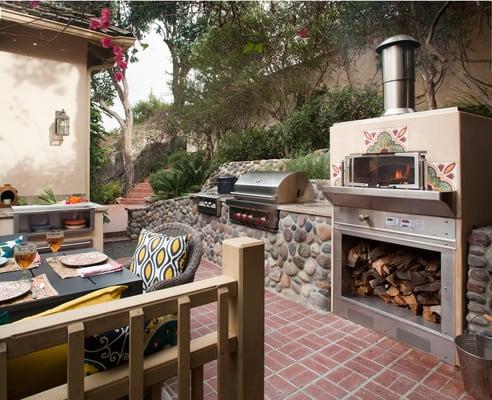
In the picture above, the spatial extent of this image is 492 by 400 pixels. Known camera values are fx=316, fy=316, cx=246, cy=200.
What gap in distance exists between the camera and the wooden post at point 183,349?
1121 millimetres

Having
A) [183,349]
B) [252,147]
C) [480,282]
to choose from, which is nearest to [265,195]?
[480,282]

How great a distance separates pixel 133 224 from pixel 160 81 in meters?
7.81

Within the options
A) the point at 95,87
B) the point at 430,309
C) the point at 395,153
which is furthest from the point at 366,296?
the point at 95,87

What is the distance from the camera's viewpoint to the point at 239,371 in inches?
50.2

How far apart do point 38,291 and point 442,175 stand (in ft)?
9.33

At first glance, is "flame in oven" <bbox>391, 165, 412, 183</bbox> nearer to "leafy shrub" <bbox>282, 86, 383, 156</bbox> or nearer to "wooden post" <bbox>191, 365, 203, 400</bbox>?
"wooden post" <bbox>191, 365, 203, 400</bbox>

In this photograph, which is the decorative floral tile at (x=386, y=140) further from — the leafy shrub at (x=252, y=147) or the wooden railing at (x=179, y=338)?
the leafy shrub at (x=252, y=147)

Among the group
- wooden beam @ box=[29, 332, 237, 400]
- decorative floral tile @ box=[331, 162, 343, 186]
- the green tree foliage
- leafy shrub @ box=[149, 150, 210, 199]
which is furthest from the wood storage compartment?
the green tree foliage

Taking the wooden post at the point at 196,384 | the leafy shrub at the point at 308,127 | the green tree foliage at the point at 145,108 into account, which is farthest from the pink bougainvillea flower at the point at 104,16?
the green tree foliage at the point at 145,108

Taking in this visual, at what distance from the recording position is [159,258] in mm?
2445

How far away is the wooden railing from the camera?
0.90 meters

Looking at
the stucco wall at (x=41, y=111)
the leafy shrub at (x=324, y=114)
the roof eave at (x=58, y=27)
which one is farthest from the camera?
the leafy shrub at (x=324, y=114)

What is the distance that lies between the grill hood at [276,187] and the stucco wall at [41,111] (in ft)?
10.2

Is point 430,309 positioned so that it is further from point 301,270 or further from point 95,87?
point 95,87
